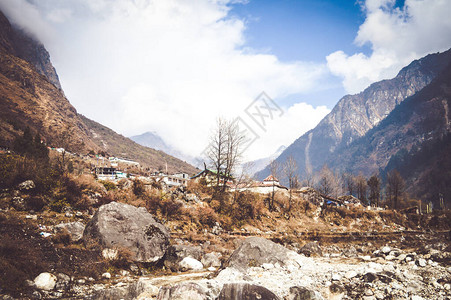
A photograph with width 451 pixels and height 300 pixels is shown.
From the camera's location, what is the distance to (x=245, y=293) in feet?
22.6

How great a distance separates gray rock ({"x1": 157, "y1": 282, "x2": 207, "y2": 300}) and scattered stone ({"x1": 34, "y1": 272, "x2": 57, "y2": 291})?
3.81 m

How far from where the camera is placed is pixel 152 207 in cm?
2062

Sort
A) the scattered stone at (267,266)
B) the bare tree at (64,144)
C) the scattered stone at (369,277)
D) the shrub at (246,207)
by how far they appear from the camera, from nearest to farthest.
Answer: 1. the scattered stone at (369,277)
2. the scattered stone at (267,266)
3. the bare tree at (64,144)
4. the shrub at (246,207)

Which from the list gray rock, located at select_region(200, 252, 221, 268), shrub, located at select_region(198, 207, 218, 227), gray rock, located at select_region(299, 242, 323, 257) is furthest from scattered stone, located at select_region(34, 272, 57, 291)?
gray rock, located at select_region(299, 242, 323, 257)

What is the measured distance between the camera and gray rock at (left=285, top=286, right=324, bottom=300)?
25.2ft

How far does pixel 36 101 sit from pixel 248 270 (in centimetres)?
17559

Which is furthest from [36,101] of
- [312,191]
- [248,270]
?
[248,270]

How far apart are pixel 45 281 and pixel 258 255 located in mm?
9821

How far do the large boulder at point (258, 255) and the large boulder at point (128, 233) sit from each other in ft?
14.1

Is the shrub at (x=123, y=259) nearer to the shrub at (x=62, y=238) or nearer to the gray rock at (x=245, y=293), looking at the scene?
the shrub at (x=62, y=238)

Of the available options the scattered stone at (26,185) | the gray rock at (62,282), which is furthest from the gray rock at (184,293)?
the scattered stone at (26,185)

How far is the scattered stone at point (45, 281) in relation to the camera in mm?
7370

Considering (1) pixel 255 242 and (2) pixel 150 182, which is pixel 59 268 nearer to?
(1) pixel 255 242

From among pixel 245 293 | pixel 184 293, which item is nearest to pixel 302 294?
pixel 245 293
